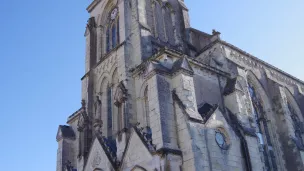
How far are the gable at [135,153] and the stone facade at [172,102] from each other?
5 cm

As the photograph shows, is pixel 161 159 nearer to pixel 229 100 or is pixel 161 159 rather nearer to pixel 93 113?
pixel 229 100

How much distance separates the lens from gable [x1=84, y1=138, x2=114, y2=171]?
18.4 meters

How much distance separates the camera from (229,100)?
63.7 ft

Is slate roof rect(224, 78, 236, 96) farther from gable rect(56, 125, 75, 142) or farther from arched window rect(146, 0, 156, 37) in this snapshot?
gable rect(56, 125, 75, 142)

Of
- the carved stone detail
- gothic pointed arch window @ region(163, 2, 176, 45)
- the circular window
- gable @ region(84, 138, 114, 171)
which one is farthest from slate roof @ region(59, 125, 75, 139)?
the circular window

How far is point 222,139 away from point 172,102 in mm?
2966

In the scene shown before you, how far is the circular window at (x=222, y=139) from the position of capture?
649 inches

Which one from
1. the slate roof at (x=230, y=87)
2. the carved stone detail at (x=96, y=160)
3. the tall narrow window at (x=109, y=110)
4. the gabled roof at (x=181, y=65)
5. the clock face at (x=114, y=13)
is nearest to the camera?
the gabled roof at (x=181, y=65)

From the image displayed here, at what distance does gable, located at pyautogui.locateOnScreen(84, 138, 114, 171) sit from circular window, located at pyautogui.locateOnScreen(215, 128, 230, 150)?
5.60m

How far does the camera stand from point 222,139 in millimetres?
16797

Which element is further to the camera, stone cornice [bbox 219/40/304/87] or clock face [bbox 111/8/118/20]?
clock face [bbox 111/8/118/20]

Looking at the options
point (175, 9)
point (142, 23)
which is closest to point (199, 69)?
point (142, 23)

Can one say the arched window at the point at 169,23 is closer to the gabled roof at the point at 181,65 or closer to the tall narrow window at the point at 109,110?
the tall narrow window at the point at 109,110

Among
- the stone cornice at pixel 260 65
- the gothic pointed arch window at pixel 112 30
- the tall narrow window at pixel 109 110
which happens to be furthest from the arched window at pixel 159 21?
the tall narrow window at pixel 109 110
